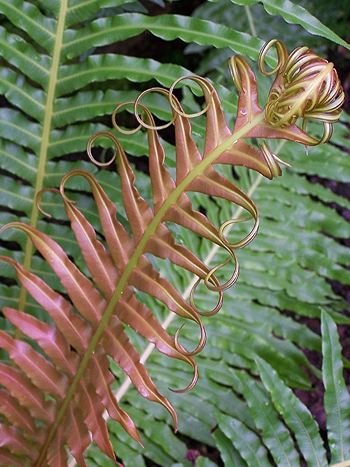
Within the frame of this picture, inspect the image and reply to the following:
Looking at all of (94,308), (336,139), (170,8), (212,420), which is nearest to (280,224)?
(336,139)

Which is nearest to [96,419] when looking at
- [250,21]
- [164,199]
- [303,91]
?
[164,199]

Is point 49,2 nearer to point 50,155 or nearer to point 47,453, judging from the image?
point 50,155

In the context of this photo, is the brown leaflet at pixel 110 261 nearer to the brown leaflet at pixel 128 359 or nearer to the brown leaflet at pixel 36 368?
the brown leaflet at pixel 128 359

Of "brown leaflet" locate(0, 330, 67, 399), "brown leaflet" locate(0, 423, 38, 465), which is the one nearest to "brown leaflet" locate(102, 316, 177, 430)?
"brown leaflet" locate(0, 330, 67, 399)

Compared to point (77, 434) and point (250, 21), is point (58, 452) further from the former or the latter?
point (250, 21)

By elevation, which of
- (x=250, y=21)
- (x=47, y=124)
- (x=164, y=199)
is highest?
(x=250, y=21)

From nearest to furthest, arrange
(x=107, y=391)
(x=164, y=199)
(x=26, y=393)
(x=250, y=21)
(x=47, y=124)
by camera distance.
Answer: (x=164, y=199)
(x=107, y=391)
(x=26, y=393)
(x=47, y=124)
(x=250, y=21)

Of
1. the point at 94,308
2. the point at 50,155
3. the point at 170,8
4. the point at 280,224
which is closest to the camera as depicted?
the point at 94,308
